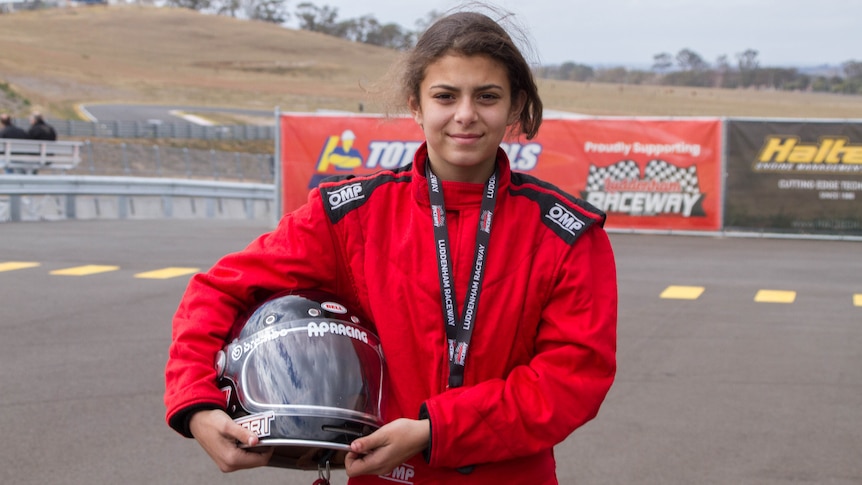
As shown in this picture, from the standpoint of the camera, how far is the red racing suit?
2.49m

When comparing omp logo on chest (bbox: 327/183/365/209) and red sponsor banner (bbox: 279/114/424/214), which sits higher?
omp logo on chest (bbox: 327/183/365/209)

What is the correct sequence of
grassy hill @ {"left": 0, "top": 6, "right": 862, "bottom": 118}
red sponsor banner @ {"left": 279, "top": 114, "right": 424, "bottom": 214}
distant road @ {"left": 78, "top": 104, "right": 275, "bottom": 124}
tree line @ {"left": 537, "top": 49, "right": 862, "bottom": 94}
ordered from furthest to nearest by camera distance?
tree line @ {"left": 537, "top": 49, "right": 862, "bottom": 94}
grassy hill @ {"left": 0, "top": 6, "right": 862, "bottom": 118}
distant road @ {"left": 78, "top": 104, "right": 275, "bottom": 124}
red sponsor banner @ {"left": 279, "top": 114, "right": 424, "bottom": 214}

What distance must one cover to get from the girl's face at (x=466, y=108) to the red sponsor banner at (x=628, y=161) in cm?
1498

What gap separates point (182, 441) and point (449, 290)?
409cm

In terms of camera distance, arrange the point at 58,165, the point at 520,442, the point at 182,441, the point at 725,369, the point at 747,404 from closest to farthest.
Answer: the point at 520,442
the point at 182,441
the point at 747,404
the point at 725,369
the point at 58,165

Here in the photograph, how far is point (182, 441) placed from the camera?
628 cm

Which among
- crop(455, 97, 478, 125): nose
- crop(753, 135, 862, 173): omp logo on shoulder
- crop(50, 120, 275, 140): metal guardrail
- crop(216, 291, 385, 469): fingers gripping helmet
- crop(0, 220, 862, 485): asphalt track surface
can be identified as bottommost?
crop(50, 120, 275, 140): metal guardrail

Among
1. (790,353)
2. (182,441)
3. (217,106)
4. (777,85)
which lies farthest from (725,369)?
(777,85)

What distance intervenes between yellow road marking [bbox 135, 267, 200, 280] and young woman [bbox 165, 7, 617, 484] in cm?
989

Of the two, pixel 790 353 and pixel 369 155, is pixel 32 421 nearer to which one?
pixel 790 353

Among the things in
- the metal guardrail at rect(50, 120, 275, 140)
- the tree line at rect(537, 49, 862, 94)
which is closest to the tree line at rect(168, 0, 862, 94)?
the tree line at rect(537, 49, 862, 94)

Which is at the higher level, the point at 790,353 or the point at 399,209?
the point at 399,209

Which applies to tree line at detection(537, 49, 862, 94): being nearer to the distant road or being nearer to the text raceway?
the distant road

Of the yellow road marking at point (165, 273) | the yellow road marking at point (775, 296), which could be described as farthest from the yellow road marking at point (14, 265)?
the yellow road marking at point (775, 296)
